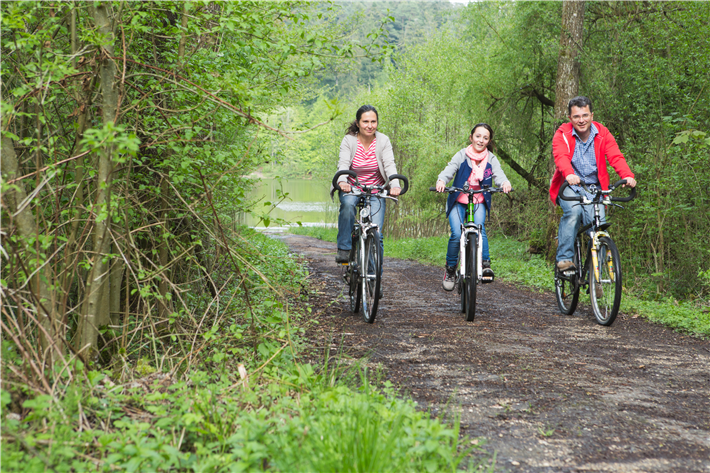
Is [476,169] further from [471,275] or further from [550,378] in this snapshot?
[550,378]

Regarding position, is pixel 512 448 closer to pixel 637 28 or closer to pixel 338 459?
pixel 338 459

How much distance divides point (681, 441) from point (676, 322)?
128 inches

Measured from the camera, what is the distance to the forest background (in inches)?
86.2

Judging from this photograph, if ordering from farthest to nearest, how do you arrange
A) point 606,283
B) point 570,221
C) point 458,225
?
point 458,225 → point 570,221 → point 606,283

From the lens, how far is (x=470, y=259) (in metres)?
5.44

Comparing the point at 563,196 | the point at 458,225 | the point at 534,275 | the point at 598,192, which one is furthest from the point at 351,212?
the point at 534,275

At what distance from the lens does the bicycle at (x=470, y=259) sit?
5.32m

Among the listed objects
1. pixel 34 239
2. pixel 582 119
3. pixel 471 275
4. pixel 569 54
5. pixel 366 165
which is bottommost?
pixel 471 275

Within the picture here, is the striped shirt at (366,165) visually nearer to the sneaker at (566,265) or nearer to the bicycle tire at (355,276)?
the bicycle tire at (355,276)

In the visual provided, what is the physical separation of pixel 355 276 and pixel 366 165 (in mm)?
1207

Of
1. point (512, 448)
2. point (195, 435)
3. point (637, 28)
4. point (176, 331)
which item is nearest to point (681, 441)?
point (512, 448)

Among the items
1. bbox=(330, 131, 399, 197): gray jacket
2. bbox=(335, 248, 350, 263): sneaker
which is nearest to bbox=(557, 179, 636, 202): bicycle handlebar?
bbox=(330, 131, 399, 197): gray jacket

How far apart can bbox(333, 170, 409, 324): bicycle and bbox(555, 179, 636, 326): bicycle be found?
76.3 inches

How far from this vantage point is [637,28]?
8234mm
